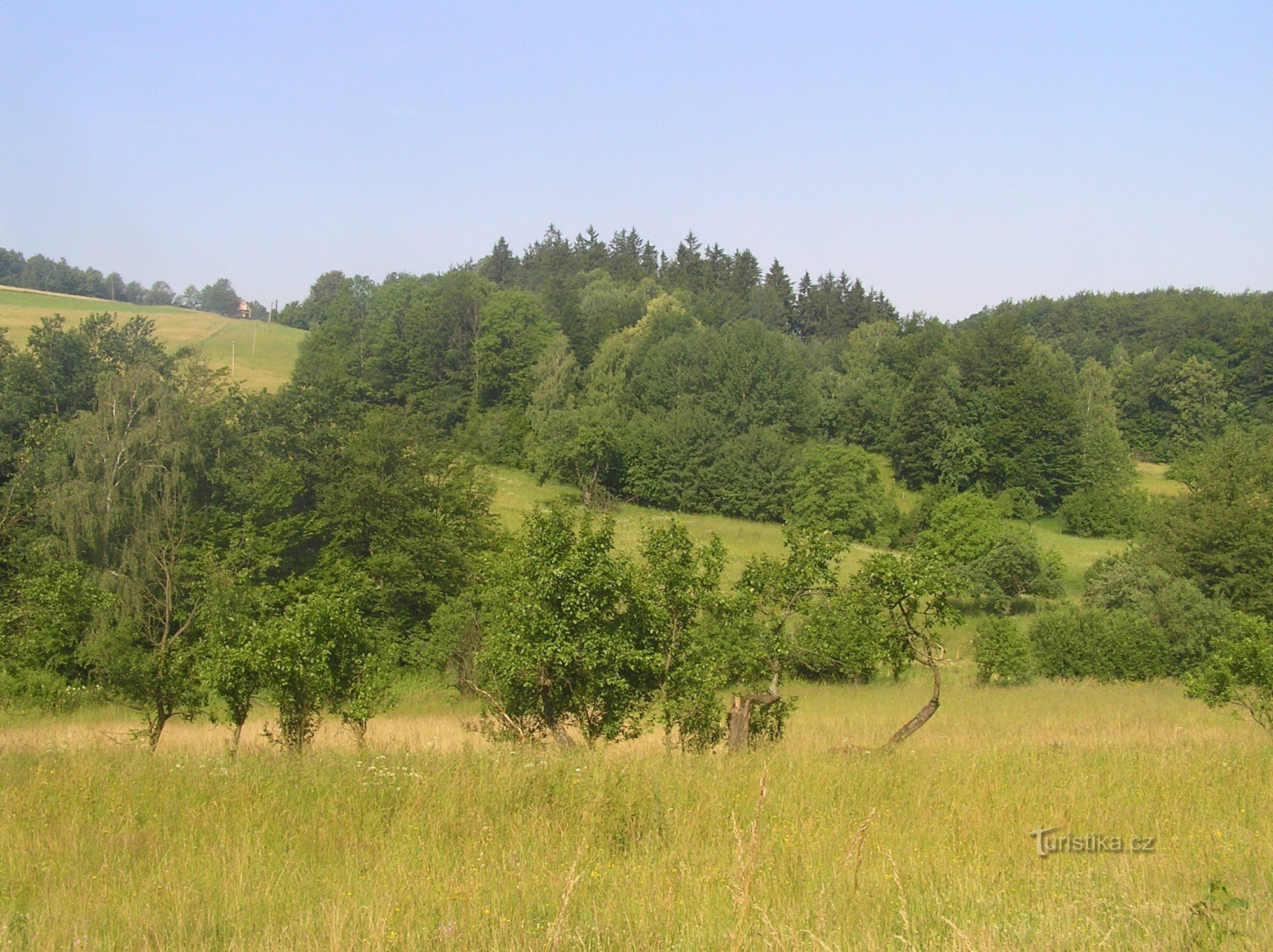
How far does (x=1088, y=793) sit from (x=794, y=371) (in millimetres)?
77389

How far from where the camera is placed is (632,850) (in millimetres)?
5883


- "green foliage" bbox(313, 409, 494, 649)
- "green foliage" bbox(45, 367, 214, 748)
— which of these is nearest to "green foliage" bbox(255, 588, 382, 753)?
"green foliage" bbox(45, 367, 214, 748)

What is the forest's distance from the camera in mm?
13969

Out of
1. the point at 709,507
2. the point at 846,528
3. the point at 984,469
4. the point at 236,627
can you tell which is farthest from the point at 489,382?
the point at 236,627

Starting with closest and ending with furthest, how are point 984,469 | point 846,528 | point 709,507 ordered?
point 846,528
point 709,507
point 984,469

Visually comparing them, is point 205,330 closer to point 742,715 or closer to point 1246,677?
point 742,715

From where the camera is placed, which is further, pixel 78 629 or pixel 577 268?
pixel 577 268

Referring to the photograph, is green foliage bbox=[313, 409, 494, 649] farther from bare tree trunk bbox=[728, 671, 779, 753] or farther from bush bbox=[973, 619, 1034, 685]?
bare tree trunk bbox=[728, 671, 779, 753]

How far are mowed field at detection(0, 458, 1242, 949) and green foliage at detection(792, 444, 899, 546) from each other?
58.4 meters

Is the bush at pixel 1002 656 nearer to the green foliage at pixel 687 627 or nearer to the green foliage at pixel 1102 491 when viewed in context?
the green foliage at pixel 687 627

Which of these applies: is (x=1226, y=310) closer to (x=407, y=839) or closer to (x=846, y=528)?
(x=846, y=528)

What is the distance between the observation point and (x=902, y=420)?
82.0 metres

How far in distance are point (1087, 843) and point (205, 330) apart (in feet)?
387

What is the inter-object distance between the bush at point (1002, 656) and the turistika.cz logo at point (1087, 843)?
30188 mm
